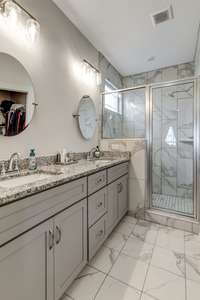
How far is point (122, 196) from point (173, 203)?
3.21 feet

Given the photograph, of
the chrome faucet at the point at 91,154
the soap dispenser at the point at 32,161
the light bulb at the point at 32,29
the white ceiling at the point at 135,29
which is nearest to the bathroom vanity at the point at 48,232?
the soap dispenser at the point at 32,161

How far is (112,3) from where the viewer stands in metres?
1.75

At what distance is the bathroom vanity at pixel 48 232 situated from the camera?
0.74 m

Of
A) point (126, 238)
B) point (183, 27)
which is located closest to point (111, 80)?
point (183, 27)

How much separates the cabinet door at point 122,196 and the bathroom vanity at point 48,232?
546 mm

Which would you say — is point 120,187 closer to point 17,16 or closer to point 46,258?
point 46,258

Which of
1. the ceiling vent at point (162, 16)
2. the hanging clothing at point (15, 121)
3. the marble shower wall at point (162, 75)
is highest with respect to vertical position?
the ceiling vent at point (162, 16)

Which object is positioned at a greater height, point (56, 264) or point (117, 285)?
point (56, 264)

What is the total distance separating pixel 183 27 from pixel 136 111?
4.37ft

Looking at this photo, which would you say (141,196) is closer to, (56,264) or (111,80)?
(56,264)

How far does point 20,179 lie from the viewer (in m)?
1.20

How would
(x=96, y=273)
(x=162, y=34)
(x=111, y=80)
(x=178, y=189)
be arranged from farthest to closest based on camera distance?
1. (x=111, y=80)
2. (x=178, y=189)
3. (x=162, y=34)
4. (x=96, y=273)

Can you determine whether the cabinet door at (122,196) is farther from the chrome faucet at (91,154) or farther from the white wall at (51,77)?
the white wall at (51,77)

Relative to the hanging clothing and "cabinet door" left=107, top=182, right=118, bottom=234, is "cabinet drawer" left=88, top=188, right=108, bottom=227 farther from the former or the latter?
the hanging clothing
